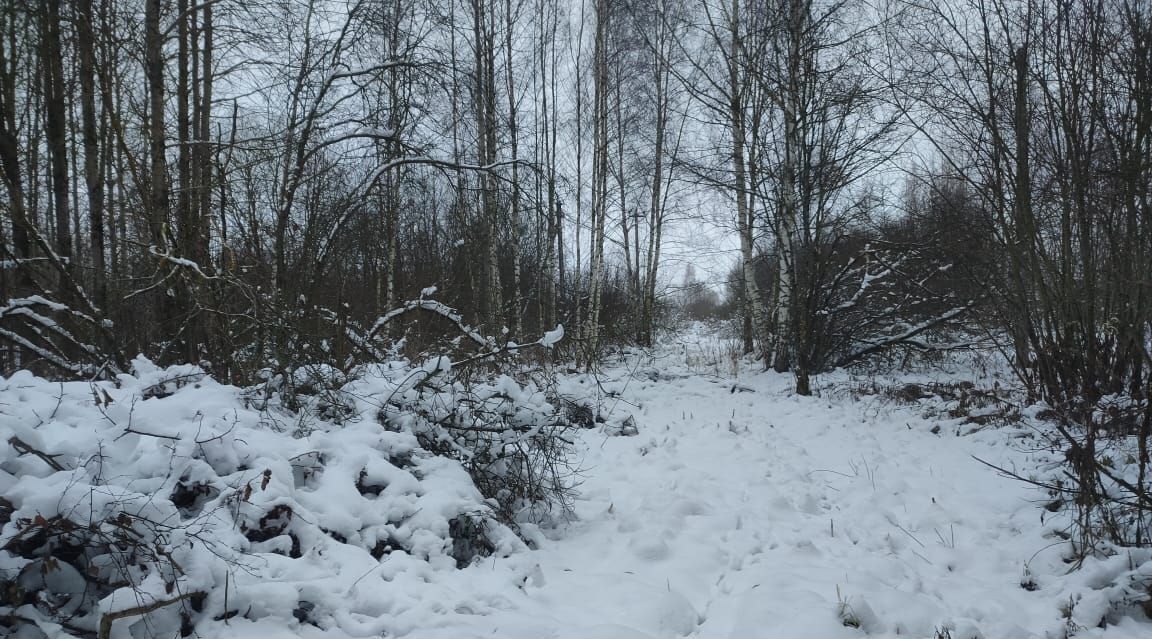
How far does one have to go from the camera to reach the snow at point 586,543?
2.17m

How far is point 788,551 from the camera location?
3.02 meters

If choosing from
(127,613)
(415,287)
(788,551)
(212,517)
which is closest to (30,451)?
(212,517)

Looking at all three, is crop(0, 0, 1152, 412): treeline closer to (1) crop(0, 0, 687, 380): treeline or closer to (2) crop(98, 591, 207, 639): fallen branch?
(1) crop(0, 0, 687, 380): treeline

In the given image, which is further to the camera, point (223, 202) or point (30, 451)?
point (223, 202)

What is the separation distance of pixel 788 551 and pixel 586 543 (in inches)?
44.2

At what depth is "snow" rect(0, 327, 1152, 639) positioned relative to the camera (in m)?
2.17

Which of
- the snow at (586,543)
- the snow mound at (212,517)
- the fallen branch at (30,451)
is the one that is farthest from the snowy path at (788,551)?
the fallen branch at (30,451)

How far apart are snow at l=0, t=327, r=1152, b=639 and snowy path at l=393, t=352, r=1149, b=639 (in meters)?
0.01

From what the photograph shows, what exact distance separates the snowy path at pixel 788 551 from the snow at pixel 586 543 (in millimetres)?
13

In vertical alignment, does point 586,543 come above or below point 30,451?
below

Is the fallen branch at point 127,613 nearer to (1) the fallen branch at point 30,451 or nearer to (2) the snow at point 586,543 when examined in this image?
(2) the snow at point 586,543

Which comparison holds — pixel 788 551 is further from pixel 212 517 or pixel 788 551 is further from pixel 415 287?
pixel 415 287

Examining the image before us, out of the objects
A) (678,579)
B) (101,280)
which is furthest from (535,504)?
(101,280)

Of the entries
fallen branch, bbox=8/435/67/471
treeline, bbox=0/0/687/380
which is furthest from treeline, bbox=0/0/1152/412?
fallen branch, bbox=8/435/67/471
